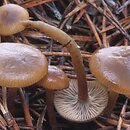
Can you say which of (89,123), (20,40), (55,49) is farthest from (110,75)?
(20,40)

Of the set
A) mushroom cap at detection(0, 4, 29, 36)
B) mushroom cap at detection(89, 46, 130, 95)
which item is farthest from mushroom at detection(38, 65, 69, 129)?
mushroom cap at detection(0, 4, 29, 36)

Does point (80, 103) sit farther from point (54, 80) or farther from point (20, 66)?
point (20, 66)

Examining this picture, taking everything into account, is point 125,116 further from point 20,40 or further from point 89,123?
point 20,40

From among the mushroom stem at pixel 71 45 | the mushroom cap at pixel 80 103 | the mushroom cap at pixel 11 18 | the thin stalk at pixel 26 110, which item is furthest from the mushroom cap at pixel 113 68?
the mushroom cap at pixel 11 18

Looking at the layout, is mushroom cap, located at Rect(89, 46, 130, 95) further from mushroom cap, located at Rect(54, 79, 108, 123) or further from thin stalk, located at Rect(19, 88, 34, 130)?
thin stalk, located at Rect(19, 88, 34, 130)

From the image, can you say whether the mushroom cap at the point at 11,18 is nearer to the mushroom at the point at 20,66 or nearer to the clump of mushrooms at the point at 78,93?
the clump of mushrooms at the point at 78,93
